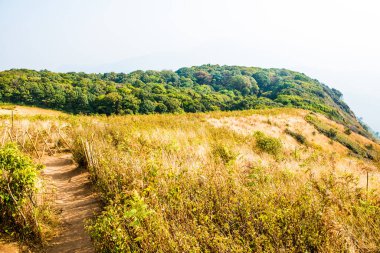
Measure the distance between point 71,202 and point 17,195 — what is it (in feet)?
5.59

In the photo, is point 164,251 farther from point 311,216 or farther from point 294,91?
point 294,91

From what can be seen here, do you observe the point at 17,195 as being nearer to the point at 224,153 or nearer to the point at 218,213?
the point at 218,213

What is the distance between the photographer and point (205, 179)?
464 centimetres

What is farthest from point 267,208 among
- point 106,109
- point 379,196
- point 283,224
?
point 106,109

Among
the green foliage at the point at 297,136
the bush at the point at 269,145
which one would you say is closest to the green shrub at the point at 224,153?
the bush at the point at 269,145

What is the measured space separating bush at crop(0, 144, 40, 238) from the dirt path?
55cm

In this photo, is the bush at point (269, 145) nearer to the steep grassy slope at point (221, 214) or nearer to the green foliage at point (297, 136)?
the steep grassy slope at point (221, 214)

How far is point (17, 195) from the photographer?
430cm

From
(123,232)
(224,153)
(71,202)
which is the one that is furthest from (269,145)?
(123,232)

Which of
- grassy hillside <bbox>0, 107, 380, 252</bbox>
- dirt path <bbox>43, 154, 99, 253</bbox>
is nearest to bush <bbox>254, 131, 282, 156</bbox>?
grassy hillside <bbox>0, 107, 380, 252</bbox>

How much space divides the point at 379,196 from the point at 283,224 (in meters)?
3.55

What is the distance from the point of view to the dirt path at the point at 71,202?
4316 mm

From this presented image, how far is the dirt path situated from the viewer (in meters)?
4.32

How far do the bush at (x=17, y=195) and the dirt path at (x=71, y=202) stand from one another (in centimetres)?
55
